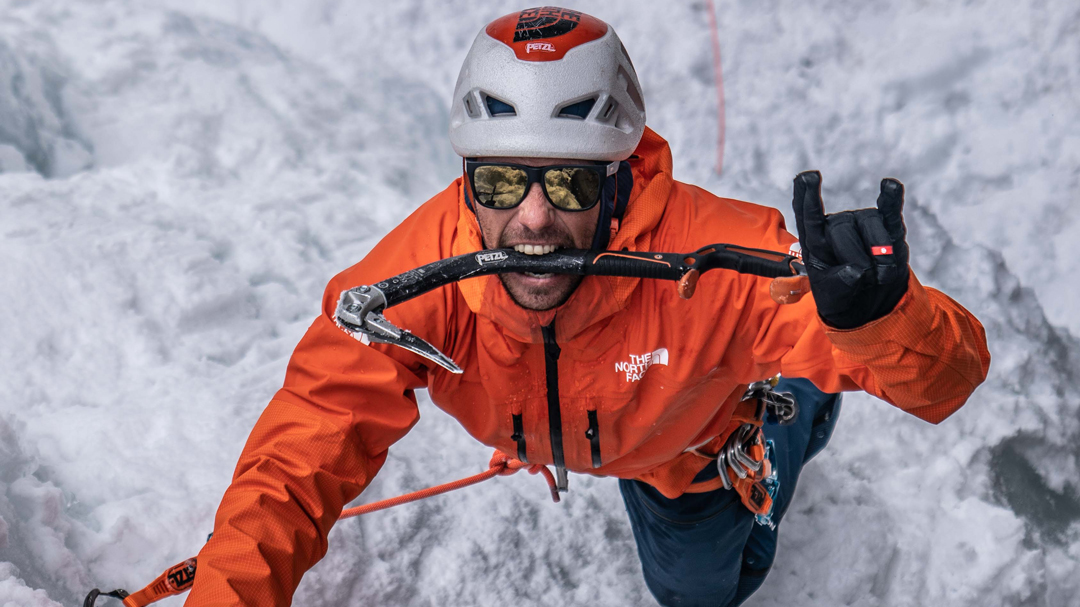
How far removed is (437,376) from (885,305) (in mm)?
1201

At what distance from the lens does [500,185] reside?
6.73 ft

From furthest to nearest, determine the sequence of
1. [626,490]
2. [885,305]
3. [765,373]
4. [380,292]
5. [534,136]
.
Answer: [626,490]
[765,373]
[534,136]
[380,292]
[885,305]

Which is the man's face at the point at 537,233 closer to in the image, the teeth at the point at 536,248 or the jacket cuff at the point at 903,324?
the teeth at the point at 536,248

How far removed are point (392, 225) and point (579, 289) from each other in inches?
101

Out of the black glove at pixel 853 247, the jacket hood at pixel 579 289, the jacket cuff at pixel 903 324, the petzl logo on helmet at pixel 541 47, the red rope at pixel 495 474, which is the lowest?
the red rope at pixel 495 474

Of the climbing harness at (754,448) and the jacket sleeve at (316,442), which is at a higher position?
the jacket sleeve at (316,442)

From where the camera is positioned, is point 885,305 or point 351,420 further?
point 351,420

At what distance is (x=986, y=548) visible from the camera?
3.44 m

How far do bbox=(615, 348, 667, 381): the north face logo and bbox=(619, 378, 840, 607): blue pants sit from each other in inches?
34.5

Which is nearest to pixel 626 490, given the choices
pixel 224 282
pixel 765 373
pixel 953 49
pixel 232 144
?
pixel 765 373

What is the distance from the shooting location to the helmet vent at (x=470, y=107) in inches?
83.8

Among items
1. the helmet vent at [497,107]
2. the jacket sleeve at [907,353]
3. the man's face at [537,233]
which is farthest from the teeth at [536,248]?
the jacket sleeve at [907,353]

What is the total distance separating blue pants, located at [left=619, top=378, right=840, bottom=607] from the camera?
3082 mm

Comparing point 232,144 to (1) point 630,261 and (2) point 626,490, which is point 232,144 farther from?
(1) point 630,261
